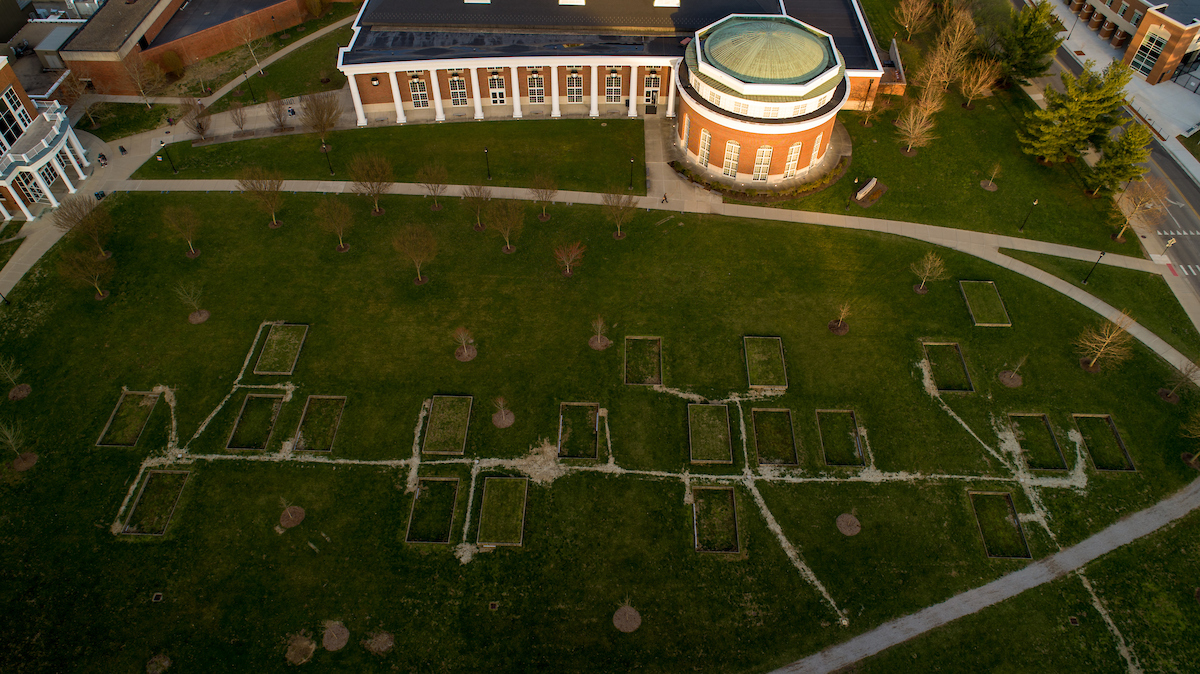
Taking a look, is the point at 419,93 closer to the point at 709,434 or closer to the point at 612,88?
the point at 612,88

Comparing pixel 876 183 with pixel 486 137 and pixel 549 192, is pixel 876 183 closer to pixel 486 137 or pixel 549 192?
pixel 549 192

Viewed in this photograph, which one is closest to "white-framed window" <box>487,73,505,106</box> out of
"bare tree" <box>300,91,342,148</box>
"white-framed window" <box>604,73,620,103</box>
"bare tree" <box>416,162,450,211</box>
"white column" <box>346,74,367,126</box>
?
"white-framed window" <box>604,73,620,103</box>

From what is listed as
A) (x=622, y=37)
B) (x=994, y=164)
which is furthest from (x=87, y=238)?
(x=994, y=164)

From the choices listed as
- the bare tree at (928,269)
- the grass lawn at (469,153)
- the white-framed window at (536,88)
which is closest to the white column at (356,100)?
the grass lawn at (469,153)

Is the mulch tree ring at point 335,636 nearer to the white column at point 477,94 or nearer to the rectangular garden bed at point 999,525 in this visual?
the rectangular garden bed at point 999,525

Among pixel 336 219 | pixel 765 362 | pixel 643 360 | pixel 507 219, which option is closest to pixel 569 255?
pixel 507 219

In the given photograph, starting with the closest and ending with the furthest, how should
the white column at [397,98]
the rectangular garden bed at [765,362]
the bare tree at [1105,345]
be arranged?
1. the bare tree at [1105,345]
2. the rectangular garden bed at [765,362]
3. the white column at [397,98]

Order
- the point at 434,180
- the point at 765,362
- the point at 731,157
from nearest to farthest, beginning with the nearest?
the point at 765,362 < the point at 434,180 < the point at 731,157

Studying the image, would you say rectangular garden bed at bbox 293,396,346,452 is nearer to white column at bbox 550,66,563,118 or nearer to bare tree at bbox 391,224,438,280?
bare tree at bbox 391,224,438,280
